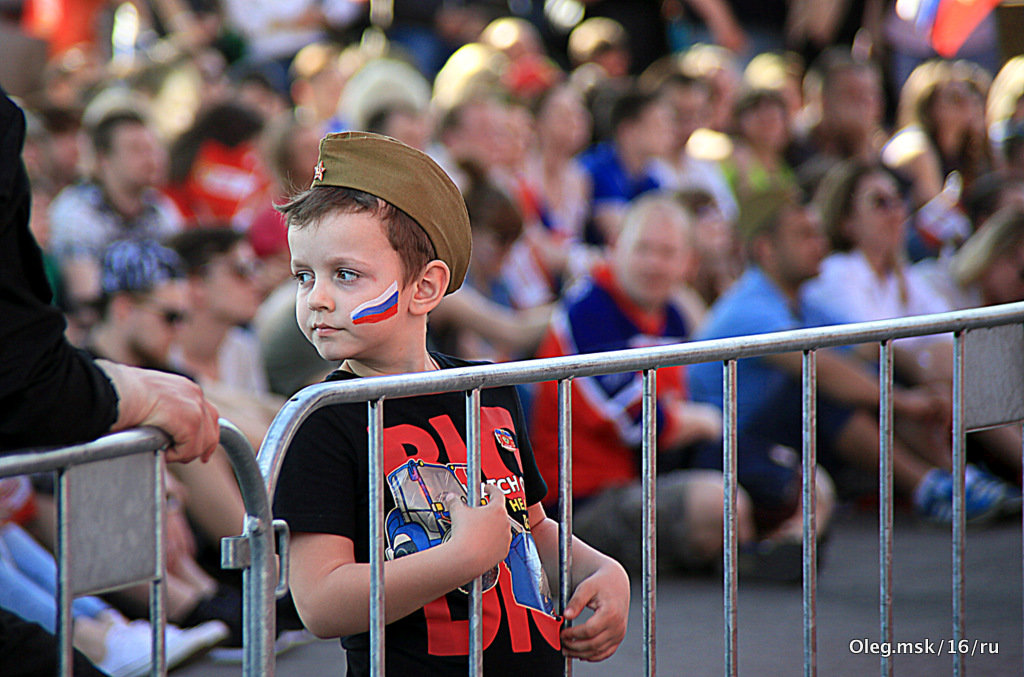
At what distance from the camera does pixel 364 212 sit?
7.18ft

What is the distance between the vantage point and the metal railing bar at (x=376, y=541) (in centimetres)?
198

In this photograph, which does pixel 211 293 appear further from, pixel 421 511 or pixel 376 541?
pixel 376 541

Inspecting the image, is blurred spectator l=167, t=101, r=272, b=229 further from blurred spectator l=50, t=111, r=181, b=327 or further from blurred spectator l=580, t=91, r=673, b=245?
blurred spectator l=580, t=91, r=673, b=245

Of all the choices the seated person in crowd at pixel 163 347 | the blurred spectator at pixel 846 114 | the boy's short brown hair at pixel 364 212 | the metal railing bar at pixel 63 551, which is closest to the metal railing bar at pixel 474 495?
the boy's short brown hair at pixel 364 212

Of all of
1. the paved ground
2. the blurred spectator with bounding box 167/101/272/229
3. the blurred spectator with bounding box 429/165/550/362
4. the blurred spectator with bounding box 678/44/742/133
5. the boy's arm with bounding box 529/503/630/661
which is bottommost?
the paved ground

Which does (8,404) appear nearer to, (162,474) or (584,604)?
(162,474)

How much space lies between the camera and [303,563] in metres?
2.04

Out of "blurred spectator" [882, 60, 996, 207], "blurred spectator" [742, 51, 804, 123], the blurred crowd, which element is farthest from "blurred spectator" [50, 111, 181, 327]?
"blurred spectator" [742, 51, 804, 123]

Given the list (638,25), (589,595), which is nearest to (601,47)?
(638,25)

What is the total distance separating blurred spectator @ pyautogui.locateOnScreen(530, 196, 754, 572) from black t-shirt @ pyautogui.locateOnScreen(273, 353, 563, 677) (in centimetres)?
248

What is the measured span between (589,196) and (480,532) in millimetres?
5948

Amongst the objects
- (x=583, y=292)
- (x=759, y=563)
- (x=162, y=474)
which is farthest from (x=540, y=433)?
(x=162, y=474)

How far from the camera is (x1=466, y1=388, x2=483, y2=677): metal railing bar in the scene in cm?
207

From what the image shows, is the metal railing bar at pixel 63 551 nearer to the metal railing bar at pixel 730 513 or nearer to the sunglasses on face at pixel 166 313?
the metal railing bar at pixel 730 513
